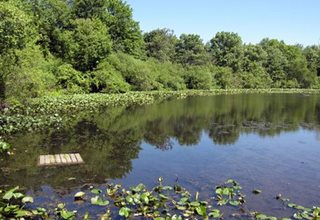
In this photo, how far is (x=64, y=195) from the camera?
34.0 feet

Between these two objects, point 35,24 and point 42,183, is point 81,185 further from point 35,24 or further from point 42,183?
point 35,24

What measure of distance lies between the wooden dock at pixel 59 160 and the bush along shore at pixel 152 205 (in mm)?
2719

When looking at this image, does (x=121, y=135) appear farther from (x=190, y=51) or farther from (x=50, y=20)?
(x=190, y=51)

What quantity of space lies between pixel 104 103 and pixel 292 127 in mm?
Result: 16313

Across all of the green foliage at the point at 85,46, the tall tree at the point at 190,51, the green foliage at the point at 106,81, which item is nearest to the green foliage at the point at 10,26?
the green foliage at the point at 106,81

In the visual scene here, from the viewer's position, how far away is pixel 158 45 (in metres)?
71.2

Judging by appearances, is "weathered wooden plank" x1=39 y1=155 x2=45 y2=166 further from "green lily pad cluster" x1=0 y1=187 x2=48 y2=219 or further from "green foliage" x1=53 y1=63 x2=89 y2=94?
"green foliage" x1=53 y1=63 x2=89 y2=94

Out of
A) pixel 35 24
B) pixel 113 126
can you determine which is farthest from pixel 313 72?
pixel 113 126

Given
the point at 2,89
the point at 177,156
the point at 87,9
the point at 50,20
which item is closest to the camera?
the point at 177,156

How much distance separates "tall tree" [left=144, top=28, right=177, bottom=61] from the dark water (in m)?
44.4

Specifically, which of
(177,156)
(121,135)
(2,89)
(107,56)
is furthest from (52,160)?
(107,56)

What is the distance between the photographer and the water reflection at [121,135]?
→ 1236cm

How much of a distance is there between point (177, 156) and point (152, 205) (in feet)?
20.8

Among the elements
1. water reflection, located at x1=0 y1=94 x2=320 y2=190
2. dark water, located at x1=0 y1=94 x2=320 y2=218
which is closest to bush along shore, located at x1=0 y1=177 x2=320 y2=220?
dark water, located at x1=0 y1=94 x2=320 y2=218
